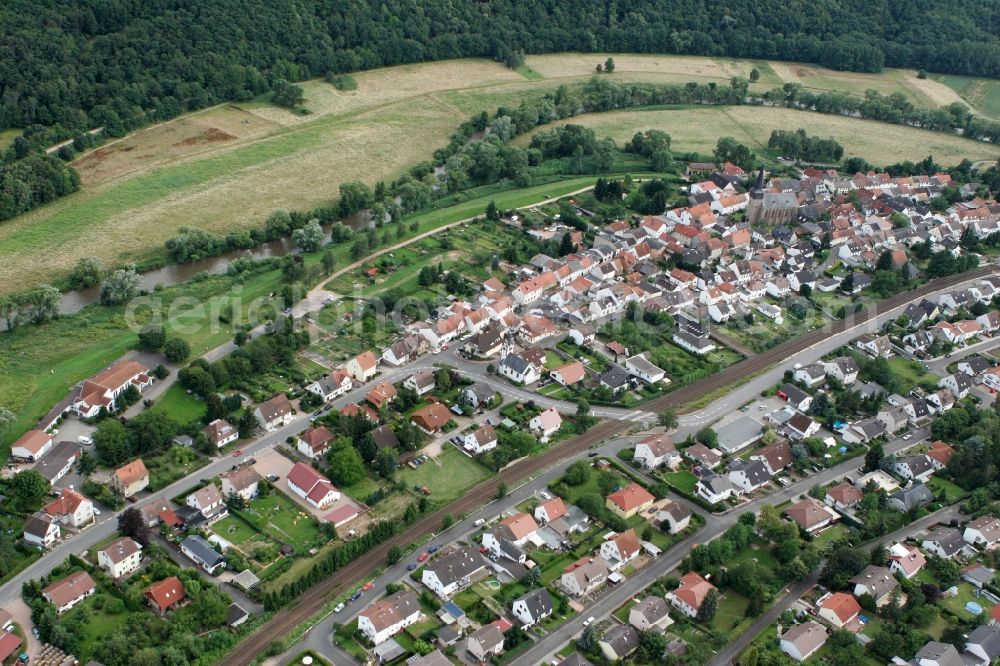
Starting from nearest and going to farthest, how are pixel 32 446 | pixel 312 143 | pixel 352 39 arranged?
pixel 32 446 → pixel 312 143 → pixel 352 39

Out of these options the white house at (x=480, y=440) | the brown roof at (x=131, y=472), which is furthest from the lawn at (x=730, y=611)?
the brown roof at (x=131, y=472)

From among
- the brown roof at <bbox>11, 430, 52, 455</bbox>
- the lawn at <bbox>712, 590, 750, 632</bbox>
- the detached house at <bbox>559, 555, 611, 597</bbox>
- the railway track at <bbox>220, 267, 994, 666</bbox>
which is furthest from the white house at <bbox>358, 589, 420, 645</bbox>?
the brown roof at <bbox>11, 430, 52, 455</bbox>

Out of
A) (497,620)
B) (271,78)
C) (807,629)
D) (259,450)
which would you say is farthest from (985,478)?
(271,78)

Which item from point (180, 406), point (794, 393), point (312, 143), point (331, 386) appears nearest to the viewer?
point (180, 406)

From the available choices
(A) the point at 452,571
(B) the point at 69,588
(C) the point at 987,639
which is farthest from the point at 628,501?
(B) the point at 69,588

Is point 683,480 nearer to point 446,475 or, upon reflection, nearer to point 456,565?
point 446,475

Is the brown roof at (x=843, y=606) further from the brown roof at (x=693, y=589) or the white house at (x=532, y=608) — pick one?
the white house at (x=532, y=608)
